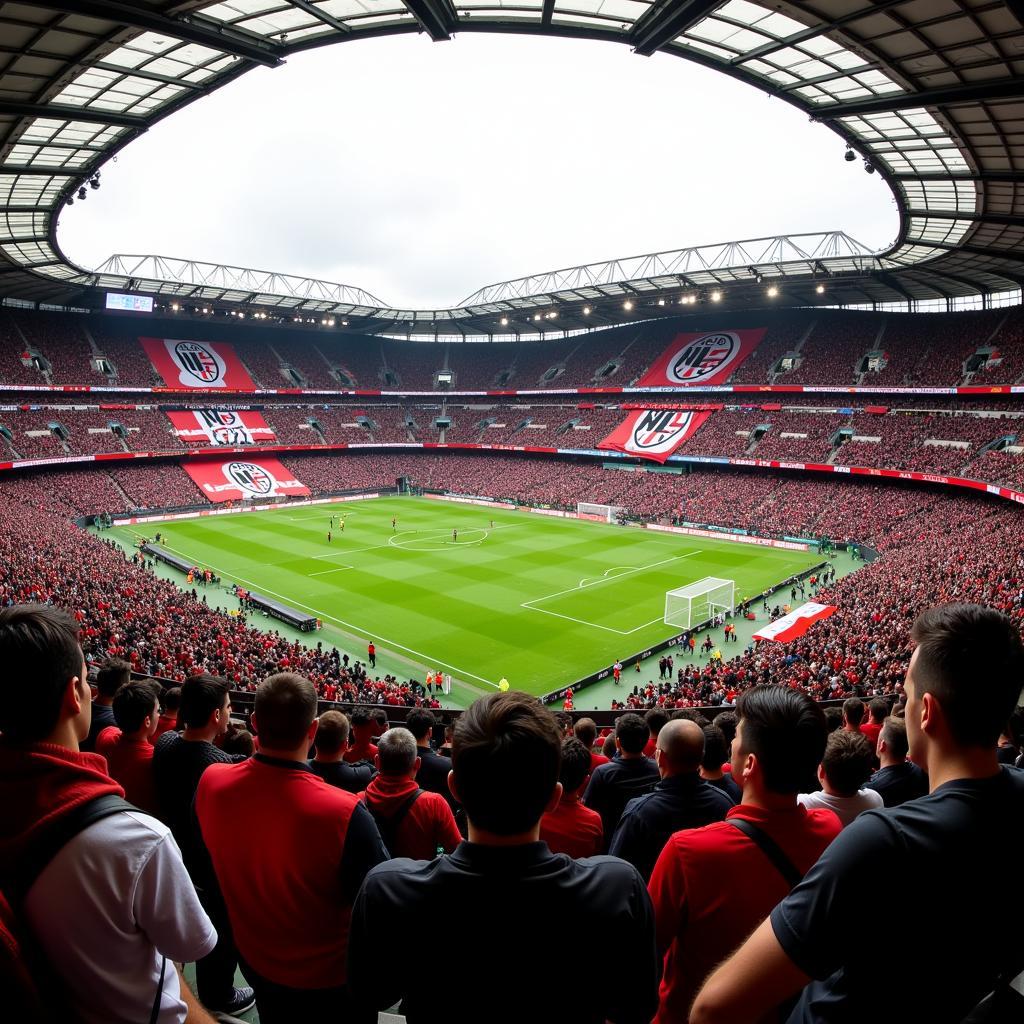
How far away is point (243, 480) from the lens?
209 ft

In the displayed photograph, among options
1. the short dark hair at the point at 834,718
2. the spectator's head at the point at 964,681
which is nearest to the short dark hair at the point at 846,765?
the spectator's head at the point at 964,681

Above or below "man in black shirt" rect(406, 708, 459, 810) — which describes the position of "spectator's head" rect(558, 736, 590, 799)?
above

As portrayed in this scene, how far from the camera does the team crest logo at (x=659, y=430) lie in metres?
62.3

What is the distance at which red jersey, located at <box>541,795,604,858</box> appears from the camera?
506 centimetres

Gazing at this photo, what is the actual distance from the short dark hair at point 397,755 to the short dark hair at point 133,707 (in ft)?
7.53

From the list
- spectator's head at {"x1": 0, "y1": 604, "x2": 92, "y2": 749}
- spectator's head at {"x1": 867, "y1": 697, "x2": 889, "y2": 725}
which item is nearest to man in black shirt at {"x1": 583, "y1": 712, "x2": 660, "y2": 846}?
spectator's head at {"x1": 0, "y1": 604, "x2": 92, "y2": 749}

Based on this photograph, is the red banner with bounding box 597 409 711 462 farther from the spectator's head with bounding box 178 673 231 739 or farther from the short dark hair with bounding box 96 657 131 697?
the spectator's head with bounding box 178 673 231 739

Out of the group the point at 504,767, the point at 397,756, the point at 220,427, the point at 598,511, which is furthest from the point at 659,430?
the point at 504,767

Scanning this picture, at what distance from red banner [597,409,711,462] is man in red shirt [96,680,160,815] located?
190 ft

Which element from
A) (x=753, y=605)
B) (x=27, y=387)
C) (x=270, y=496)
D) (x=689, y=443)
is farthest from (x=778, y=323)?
(x=27, y=387)

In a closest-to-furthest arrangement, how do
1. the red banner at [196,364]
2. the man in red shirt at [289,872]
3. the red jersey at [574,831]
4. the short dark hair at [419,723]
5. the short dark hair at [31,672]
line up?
the short dark hair at [31,672] → the man in red shirt at [289,872] → the red jersey at [574,831] → the short dark hair at [419,723] → the red banner at [196,364]

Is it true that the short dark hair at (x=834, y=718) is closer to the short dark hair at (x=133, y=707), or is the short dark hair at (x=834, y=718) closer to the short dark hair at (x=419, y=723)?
the short dark hair at (x=419, y=723)

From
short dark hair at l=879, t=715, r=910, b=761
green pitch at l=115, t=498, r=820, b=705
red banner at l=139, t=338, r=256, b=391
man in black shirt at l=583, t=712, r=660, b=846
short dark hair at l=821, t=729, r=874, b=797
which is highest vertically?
red banner at l=139, t=338, r=256, b=391

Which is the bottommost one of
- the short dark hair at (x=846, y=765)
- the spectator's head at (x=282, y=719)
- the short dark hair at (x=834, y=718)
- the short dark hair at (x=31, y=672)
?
A: the short dark hair at (x=834, y=718)
